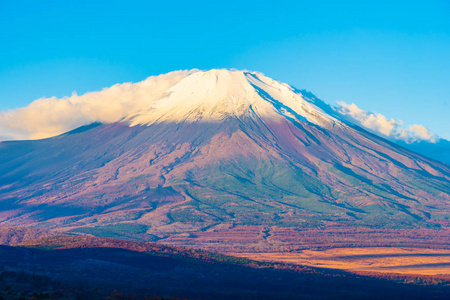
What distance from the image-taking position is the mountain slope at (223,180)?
5217 inches

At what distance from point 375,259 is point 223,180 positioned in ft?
219

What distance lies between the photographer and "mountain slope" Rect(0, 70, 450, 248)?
5217 inches

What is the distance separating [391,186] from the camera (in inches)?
6403

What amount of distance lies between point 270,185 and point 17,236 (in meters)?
81.4

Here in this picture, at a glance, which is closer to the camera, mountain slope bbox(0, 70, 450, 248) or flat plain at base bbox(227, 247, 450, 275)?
flat plain at base bbox(227, 247, 450, 275)

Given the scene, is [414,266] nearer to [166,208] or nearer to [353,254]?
[353,254]

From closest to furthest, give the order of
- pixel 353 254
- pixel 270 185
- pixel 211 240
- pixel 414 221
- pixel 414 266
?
1. pixel 414 266
2. pixel 353 254
3. pixel 211 240
4. pixel 414 221
5. pixel 270 185

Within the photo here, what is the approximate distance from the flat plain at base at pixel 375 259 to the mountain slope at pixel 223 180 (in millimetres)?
19538

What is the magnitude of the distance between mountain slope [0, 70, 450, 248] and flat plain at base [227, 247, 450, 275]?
64.1 feet

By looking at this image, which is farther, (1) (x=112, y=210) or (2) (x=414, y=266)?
(1) (x=112, y=210)

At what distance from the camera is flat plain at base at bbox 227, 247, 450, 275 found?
280 ft

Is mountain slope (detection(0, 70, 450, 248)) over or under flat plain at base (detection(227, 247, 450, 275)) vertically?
over

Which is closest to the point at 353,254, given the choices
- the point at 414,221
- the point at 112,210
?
the point at 414,221

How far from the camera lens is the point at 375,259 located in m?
95.7
